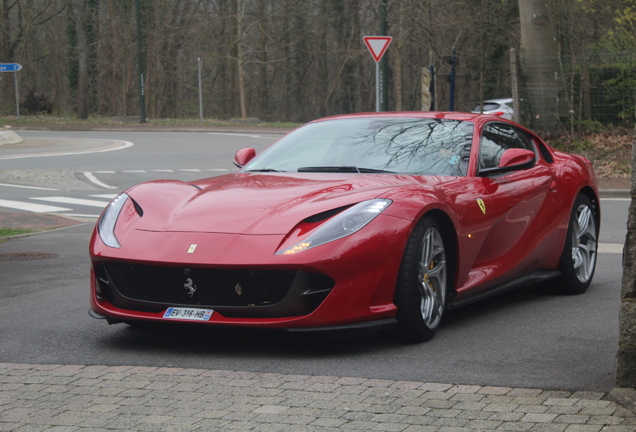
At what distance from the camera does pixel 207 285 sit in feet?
16.0

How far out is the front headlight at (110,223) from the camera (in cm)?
524

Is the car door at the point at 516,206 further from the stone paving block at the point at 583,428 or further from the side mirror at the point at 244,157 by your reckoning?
the stone paving block at the point at 583,428

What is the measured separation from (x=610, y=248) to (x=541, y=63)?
39.3 feet

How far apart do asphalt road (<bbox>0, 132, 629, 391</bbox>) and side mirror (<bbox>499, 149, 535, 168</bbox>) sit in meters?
1.04

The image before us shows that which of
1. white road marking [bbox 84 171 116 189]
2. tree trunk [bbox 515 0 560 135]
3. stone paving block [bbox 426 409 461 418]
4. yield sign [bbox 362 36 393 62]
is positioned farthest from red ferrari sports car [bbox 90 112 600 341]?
tree trunk [bbox 515 0 560 135]

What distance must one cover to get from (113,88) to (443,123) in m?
51.9

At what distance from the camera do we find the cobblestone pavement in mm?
3738

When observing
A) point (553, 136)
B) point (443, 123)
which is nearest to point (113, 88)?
point (553, 136)

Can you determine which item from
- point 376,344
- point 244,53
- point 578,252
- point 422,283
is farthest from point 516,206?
point 244,53

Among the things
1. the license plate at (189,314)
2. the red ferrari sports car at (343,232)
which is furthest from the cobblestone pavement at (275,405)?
the red ferrari sports car at (343,232)

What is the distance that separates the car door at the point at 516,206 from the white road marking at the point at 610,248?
2.81 metres

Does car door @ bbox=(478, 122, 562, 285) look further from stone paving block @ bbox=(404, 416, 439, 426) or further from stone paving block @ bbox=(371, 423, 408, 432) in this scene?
stone paving block @ bbox=(371, 423, 408, 432)

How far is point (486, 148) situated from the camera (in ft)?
21.1

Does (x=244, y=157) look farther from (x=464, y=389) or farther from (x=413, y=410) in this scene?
(x=413, y=410)
